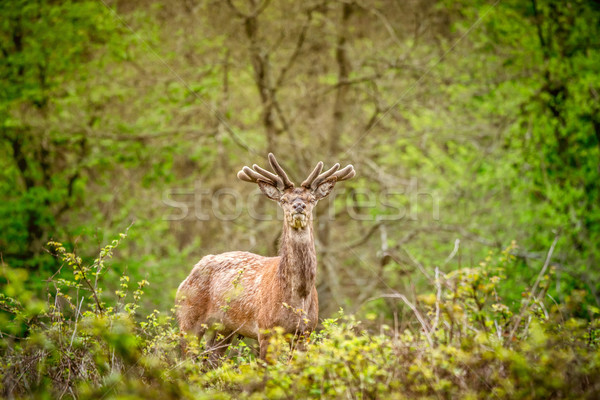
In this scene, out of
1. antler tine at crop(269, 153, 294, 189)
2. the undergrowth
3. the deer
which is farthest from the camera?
antler tine at crop(269, 153, 294, 189)

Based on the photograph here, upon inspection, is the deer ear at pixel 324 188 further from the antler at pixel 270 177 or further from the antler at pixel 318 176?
the antler at pixel 270 177

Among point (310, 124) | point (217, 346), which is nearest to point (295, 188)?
point (217, 346)

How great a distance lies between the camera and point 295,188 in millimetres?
7359

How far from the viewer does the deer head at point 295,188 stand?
6.89 meters

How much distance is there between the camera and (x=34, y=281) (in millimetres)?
11656

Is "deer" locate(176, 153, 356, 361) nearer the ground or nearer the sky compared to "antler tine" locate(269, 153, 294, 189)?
nearer the ground

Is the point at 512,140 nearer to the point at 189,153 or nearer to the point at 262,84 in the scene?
the point at 262,84

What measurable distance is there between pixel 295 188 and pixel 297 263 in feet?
3.66

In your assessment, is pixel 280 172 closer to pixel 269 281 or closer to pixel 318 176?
pixel 318 176

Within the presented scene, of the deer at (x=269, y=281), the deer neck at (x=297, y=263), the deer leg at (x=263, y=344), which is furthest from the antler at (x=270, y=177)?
the deer leg at (x=263, y=344)

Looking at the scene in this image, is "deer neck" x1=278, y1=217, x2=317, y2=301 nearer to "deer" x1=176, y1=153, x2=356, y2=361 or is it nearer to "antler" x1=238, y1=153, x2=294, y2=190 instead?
"deer" x1=176, y1=153, x2=356, y2=361

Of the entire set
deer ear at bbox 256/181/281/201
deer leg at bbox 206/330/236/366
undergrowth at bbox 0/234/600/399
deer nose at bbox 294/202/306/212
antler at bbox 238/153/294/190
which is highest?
antler at bbox 238/153/294/190

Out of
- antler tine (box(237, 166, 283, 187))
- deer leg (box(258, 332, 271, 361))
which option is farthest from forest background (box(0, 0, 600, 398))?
deer leg (box(258, 332, 271, 361))

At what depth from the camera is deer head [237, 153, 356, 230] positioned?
6.89 meters
